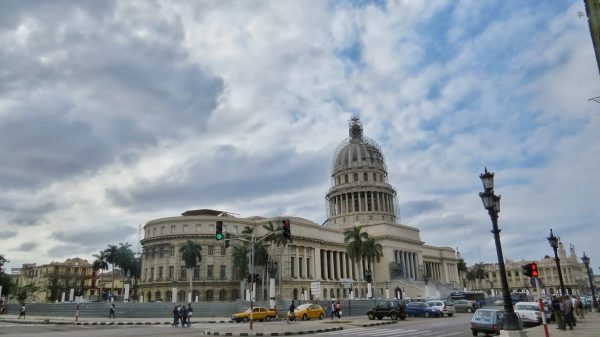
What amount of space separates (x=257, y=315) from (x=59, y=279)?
312 ft

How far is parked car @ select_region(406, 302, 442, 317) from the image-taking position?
1714 inches

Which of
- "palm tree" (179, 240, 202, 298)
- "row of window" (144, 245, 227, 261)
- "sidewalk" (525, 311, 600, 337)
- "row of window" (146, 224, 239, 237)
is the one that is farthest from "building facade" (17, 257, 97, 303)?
"sidewalk" (525, 311, 600, 337)

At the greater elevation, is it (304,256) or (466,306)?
(304,256)

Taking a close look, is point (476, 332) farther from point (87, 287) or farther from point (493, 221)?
point (87, 287)

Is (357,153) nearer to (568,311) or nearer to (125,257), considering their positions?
(125,257)

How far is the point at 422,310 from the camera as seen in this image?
44.2 metres

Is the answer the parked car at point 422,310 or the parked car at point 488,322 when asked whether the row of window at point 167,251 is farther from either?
the parked car at point 488,322

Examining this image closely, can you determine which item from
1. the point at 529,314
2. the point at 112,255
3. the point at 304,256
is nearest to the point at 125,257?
the point at 112,255

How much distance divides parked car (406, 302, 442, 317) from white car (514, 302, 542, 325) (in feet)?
41.7

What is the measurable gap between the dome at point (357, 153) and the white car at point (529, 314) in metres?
88.5

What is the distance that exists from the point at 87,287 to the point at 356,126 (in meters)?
92.3

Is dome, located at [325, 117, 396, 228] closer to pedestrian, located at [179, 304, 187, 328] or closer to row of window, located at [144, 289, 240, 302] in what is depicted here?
row of window, located at [144, 289, 240, 302]

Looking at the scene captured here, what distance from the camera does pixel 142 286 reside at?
87.8m

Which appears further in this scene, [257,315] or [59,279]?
[59,279]
